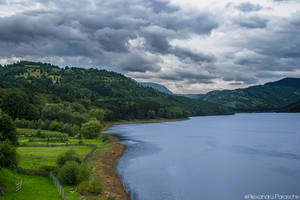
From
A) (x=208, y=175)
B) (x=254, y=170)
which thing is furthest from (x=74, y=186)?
(x=254, y=170)

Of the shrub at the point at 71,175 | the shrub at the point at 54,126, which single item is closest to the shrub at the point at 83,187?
the shrub at the point at 71,175

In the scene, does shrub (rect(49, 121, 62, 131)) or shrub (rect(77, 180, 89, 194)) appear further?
shrub (rect(49, 121, 62, 131))

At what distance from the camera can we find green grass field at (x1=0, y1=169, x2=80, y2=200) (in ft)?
102

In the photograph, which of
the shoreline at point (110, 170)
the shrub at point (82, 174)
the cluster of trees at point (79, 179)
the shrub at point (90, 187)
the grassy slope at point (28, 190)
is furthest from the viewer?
the shoreline at point (110, 170)

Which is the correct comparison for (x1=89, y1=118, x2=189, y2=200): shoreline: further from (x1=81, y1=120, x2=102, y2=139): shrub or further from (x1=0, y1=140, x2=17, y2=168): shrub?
(x1=81, y1=120, x2=102, y2=139): shrub

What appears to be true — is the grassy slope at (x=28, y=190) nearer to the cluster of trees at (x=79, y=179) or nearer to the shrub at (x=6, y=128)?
the cluster of trees at (x=79, y=179)

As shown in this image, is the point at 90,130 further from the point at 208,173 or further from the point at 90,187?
the point at 90,187

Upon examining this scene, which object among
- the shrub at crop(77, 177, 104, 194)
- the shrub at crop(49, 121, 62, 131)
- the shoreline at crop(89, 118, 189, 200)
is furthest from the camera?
the shrub at crop(49, 121, 62, 131)

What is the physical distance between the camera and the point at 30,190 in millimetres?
34125

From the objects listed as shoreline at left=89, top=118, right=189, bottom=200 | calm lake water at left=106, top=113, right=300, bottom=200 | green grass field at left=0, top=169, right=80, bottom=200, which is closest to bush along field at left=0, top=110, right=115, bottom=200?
green grass field at left=0, top=169, right=80, bottom=200

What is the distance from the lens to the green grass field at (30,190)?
3106 cm

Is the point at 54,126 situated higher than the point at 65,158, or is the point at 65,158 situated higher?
the point at 54,126

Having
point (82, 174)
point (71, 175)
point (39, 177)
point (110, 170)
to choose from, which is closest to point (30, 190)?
point (71, 175)

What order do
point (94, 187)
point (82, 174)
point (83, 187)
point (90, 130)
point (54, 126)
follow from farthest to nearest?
point (54, 126) < point (90, 130) < point (82, 174) < point (94, 187) < point (83, 187)
